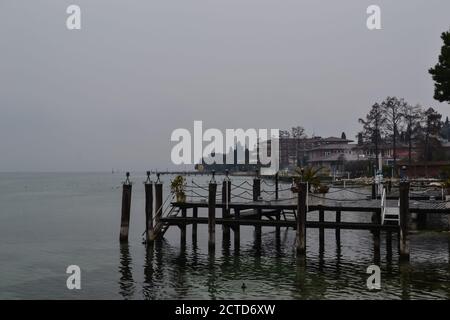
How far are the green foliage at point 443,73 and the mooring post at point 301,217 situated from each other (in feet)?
81.7

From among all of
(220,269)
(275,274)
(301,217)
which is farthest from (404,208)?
(220,269)

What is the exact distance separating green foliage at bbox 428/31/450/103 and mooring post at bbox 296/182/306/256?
24.9 m

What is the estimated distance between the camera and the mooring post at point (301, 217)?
22.9 m

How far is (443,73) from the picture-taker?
4238 cm

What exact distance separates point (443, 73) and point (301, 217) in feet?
85.3

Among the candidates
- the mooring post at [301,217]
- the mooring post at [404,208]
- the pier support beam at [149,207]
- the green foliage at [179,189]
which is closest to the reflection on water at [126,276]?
the pier support beam at [149,207]

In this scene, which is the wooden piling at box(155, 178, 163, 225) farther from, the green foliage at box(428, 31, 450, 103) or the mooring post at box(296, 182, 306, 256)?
the green foliage at box(428, 31, 450, 103)

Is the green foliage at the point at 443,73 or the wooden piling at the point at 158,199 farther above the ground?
the green foliage at the point at 443,73

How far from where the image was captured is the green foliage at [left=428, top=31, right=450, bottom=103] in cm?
4206

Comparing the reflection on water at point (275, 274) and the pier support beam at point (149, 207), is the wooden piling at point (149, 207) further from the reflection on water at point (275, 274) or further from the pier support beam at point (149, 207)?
the reflection on water at point (275, 274)

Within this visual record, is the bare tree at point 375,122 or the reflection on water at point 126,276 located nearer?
the reflection on water at point 126,276

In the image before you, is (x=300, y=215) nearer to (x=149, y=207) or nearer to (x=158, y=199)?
(x=149, y=207)

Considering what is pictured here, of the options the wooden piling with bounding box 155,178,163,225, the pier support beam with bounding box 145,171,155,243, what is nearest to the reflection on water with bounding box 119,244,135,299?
the pier support beam with bounding box 145,171,155,243
